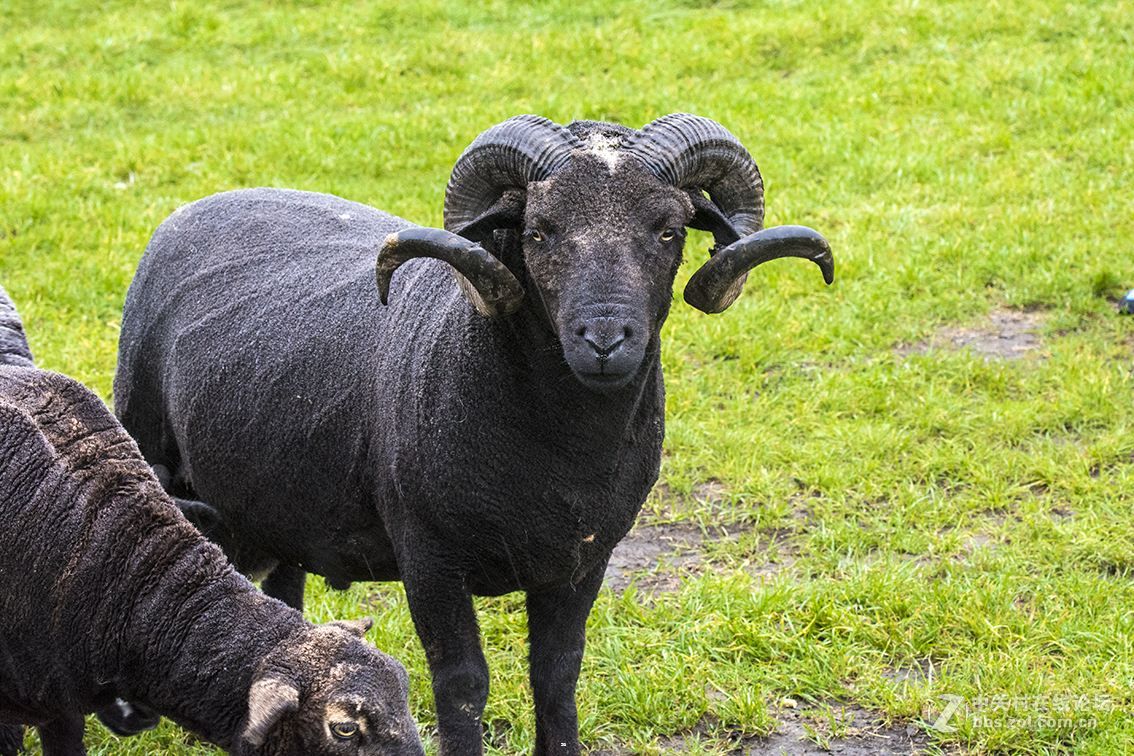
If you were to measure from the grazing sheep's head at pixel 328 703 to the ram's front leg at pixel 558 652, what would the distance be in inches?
40.0

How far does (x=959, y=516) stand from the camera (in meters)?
7.55

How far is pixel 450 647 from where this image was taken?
17.0ft

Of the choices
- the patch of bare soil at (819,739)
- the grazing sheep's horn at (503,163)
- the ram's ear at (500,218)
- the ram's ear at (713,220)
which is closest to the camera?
the grazing sheep's horn at (503,163)

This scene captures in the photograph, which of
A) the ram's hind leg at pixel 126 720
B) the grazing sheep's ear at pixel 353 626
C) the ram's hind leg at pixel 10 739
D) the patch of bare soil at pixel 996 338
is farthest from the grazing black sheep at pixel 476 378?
the patch of bare soil at pixel 996 338

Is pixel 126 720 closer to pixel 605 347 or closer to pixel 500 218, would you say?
pixel 500 218

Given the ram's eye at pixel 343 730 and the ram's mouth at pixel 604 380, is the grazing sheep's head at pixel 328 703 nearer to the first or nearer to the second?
the ram's eye at pixel 343 730

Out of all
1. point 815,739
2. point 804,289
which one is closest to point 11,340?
point 815,739

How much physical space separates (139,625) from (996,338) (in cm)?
631

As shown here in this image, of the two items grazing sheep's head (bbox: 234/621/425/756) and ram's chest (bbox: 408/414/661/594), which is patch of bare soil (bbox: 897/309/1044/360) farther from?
grazing sheep's head (bbox: 234/621/425/756)

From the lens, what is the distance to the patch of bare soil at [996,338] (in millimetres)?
9133

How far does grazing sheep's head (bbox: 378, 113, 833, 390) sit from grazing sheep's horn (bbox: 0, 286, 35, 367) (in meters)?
2.19

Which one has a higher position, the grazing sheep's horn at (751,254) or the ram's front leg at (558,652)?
the grazing sheep's horn at (751,254)

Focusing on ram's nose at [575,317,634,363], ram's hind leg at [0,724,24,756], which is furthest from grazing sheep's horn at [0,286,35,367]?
ram's nose at [575,317,634,363]

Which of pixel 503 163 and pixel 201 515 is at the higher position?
pixel 503 163
